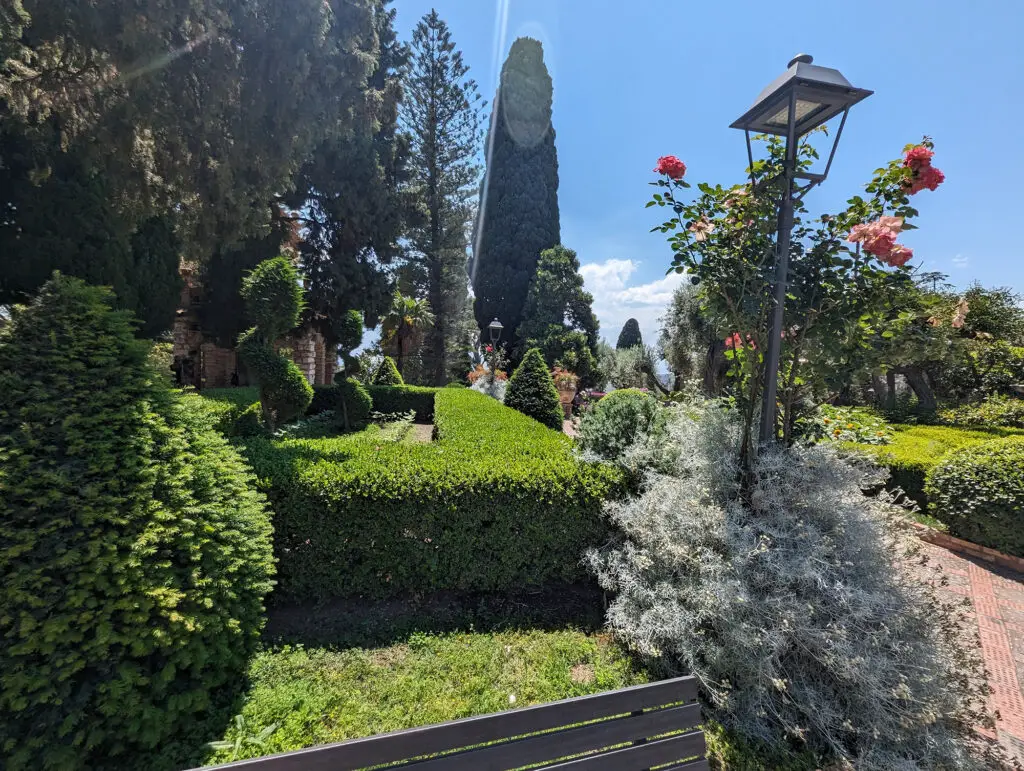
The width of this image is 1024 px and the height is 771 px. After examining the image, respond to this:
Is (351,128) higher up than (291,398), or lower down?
higher up

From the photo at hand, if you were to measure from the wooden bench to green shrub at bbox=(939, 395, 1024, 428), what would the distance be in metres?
11.3

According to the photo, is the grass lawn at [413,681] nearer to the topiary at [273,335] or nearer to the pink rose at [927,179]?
the pink rose at [927,179]

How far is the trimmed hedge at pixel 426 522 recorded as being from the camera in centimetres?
289

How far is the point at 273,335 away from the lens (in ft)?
20.7

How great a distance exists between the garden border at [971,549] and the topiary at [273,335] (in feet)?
27.0

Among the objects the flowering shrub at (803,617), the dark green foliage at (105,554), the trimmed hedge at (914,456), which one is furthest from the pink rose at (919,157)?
→ the dark green foliage at (105,554)

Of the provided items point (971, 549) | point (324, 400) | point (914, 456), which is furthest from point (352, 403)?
point (971, 549)

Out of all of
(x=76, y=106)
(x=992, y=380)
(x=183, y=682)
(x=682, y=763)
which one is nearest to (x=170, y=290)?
(x=76, y=106)

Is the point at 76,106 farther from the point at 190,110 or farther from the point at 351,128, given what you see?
the point at 351,128

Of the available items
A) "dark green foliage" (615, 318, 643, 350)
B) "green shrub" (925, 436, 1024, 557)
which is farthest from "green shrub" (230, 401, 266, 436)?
"dark green foliage" (615, 318, 643, 350)

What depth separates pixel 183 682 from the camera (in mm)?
1904

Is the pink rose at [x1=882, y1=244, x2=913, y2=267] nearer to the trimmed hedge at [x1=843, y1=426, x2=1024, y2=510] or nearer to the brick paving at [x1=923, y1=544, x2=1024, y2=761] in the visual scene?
the brick paving at [x1=923, y1=544, x2=1024, y2=761]

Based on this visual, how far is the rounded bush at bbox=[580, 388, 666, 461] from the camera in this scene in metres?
3.68

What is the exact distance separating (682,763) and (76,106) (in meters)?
6.82
